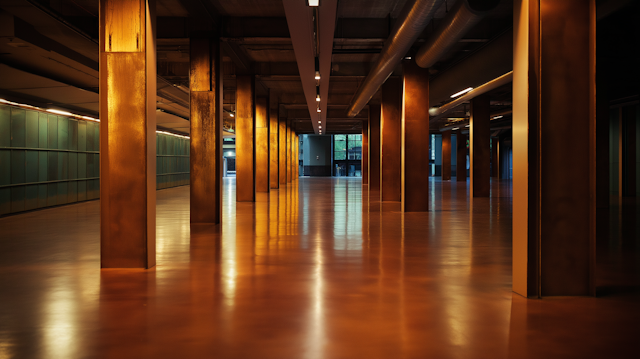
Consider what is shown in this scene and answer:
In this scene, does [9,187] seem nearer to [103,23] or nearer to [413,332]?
[103,23]

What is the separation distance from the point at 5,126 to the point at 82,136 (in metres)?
5.24

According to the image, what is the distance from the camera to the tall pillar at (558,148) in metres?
5.27

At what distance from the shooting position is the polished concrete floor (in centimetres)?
378

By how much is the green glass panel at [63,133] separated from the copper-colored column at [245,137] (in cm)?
670

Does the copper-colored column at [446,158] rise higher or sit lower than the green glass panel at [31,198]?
higher

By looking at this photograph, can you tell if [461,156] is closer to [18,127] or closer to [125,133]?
[18,127]

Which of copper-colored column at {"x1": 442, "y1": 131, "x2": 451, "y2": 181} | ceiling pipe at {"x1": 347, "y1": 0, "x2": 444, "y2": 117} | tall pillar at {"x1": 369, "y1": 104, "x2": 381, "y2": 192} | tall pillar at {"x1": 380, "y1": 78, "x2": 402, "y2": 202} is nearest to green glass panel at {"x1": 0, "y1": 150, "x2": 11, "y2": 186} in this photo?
ceiling pipe at {"x1": 347, "y1": 0, "x2": 444, "y2": 117}

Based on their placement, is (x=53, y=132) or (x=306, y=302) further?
(x=53, y=132)

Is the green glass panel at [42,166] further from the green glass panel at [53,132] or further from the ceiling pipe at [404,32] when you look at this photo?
the ceiling pipe at [404,32]

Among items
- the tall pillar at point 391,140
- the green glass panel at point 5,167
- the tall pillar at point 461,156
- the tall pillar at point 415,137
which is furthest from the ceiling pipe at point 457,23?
the tall pillar at point 461,156

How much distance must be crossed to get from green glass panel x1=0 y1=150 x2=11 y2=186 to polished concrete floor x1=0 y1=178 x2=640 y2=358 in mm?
6503

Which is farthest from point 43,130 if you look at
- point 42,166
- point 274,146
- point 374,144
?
point 374,144

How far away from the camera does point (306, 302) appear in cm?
498

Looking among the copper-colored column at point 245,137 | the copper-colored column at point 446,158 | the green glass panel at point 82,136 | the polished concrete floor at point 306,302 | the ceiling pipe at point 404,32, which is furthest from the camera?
the copper-colored column at point 446,158
